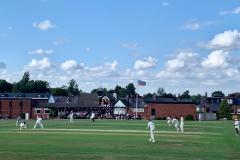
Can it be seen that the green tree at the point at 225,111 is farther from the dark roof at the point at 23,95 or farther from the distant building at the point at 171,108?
the dark roof at the point at 23,95

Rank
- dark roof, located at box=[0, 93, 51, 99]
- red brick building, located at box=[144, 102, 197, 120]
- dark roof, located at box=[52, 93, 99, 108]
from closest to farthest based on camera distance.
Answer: red brick building, located at box=[144, 102, 197, 120] → dark roof, located at box=[52, 93, 99, 108] → dark roof, located at box=[0, 93, 51, 99]

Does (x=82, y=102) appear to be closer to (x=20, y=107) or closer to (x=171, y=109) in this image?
(x=20, y=107)

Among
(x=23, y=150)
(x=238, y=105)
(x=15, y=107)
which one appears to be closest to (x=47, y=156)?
(x=23, y=150)

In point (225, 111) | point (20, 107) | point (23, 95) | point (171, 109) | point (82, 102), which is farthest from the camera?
point (23, 95)

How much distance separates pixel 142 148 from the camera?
30375 millimetres

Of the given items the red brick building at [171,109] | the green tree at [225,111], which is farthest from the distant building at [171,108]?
the green tree at [225,111]

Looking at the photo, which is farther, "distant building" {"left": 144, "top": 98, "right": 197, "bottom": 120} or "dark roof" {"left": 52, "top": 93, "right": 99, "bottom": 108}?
"dark roof" {"left": 52, "top": 93, "right": 99, "bottom": 108}

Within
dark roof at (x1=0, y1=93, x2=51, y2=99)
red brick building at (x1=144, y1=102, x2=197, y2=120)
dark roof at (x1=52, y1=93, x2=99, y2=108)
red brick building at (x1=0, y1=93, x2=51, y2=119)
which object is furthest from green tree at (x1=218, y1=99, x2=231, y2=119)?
dark roof at (x1=0, y1=93, x2=51, y2=99)

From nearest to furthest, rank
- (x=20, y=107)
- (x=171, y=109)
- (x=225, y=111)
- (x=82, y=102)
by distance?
(x=225, y=111) → (x=171, y=109) → (x=20, y=107) → (x=82, y=102)

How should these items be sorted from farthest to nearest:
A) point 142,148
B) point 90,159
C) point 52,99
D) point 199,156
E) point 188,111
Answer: point 52,99
point 188,111
point 142,148
point 199,156
point 90,159

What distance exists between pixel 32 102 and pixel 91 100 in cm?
1619

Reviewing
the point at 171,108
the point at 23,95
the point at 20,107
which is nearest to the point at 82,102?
the point at 20,107

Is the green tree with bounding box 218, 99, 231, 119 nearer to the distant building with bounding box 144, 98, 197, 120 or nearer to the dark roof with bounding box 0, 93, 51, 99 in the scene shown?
the distant building with bounding box 144, 98, 197, 120

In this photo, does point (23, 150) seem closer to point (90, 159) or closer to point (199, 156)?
point (90, 159)
